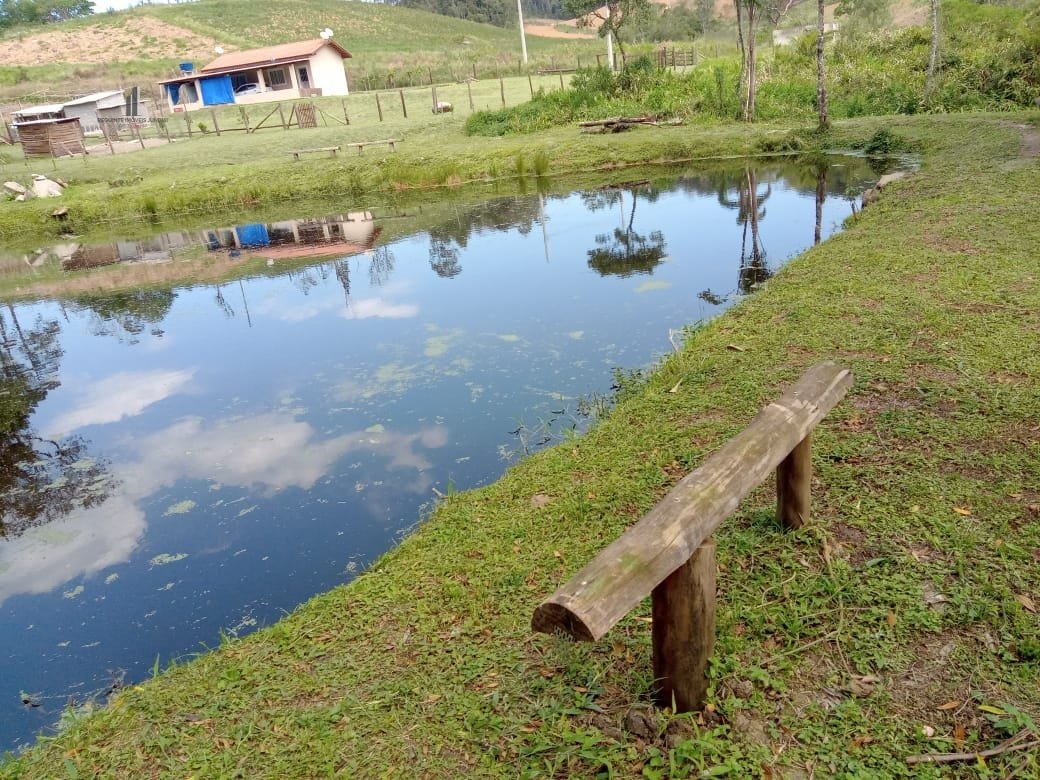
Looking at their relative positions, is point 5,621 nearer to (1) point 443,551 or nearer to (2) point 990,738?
(1) point 443,551

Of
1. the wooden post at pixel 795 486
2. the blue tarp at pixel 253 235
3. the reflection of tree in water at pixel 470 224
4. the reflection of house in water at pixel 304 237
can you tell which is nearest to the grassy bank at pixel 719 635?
the wooden post at pixel 795 486

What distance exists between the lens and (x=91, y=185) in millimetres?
20328

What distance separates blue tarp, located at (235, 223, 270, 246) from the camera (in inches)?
575

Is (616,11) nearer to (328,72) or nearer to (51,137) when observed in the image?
(328,72)

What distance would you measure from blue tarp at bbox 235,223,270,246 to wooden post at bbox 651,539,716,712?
1348cm

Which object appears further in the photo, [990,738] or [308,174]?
[308,174]

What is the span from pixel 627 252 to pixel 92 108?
30343 mm

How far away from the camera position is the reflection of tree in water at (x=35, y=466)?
588 centimetres

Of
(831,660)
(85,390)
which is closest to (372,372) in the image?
(85,390)

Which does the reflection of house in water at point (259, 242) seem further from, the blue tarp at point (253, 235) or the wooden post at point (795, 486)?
the wooden post at point (795, 486)

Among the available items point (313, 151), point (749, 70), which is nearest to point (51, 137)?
point (313, 151)

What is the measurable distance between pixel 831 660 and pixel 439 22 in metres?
73.3

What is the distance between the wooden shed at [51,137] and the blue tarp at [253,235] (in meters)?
13.3

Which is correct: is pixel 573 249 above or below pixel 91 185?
below
